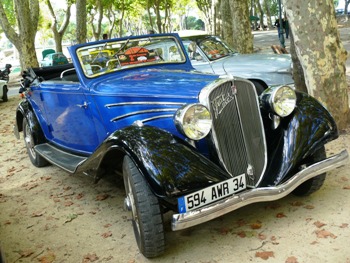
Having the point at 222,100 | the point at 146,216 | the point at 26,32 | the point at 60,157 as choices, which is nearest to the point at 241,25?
the point at 26,32

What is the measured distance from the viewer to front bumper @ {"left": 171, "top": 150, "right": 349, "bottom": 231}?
2941mm

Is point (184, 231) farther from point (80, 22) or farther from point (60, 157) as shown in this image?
point (80, 22)

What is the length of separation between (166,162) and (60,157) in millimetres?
2538

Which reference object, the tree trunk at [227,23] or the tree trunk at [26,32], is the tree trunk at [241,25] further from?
the tree trunk at [26,32]

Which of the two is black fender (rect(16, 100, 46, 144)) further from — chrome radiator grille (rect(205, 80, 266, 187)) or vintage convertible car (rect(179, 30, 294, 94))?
chrome radiator grille (rect(205, 80, 266, 187))

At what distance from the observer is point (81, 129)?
4926mm

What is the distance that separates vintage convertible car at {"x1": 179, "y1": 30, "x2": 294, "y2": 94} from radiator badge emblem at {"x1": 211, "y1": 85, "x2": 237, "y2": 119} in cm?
451

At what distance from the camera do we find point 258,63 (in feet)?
28.7

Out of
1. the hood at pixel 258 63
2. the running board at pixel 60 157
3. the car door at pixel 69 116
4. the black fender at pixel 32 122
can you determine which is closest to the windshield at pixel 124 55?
the car door at pixel 69 116

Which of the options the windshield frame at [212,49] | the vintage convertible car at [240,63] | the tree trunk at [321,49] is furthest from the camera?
the windshield frame at [212,49]

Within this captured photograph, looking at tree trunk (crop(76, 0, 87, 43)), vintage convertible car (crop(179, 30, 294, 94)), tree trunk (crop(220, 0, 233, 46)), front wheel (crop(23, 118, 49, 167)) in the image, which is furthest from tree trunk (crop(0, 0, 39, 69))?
front wheel (crop(23, 118, 49, 167))

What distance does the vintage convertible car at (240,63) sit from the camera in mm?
8477

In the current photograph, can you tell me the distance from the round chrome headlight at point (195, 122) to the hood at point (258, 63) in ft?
18.4

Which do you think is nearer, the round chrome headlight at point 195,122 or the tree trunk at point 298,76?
the round chrome headlight at point 195,122
